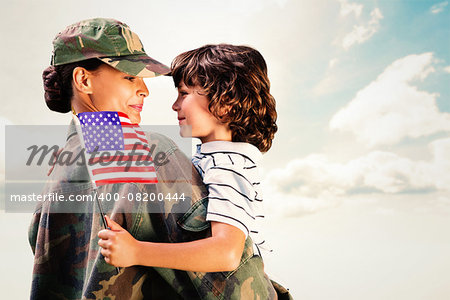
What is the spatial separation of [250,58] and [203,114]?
44 cm

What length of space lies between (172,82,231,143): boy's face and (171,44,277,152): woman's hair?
0.11 feet

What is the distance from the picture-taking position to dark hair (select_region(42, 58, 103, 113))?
2251 millimetres

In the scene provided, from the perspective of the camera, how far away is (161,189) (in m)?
1.99

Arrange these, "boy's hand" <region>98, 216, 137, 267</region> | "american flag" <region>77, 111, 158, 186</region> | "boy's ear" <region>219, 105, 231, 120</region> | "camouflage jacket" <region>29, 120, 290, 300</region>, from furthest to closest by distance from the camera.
A: 1. "boy's ear" <region>219, 105, 231, 120</region>
2. "american flag" <region>77, 111, 158, 186</region>
3. "camouflage jacket" <region>29, 120, 290, 300</region>
4. "boy's hand" <region>98, 216, 137, 267</region>

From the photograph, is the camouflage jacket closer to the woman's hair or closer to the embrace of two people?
the embrace of two people

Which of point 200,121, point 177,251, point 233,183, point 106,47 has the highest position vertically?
point 106,47

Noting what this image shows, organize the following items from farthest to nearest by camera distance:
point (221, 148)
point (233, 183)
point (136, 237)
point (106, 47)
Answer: point (221, 148)
point (106, 47)
point (233, 183)
point (136, 237)

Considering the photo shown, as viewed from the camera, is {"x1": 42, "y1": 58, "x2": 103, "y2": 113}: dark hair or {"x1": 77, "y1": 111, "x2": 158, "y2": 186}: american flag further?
{"x1": 42, "y1": 58, "x2": 103, "y2": 113}: dark hair

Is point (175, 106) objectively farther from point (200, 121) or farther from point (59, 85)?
point (59, 85)

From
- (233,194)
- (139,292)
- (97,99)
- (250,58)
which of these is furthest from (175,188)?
(250,58)

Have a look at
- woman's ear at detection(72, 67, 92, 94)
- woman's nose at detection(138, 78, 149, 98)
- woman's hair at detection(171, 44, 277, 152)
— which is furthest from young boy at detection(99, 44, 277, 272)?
woman's ear at detection(72, 67, 92, 94)

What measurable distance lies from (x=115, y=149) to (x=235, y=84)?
0.72 metres

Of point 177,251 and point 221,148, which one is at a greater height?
point 221,148

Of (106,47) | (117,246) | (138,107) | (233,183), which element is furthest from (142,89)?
(117,246)
